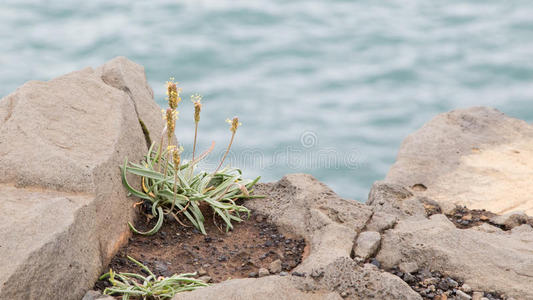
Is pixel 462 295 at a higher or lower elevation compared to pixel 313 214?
lower

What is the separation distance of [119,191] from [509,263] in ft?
7.48

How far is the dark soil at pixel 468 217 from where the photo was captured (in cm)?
478

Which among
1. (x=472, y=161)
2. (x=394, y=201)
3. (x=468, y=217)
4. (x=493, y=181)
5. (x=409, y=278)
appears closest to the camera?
(x=409, y=278)

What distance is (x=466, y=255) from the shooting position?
12.5 ft

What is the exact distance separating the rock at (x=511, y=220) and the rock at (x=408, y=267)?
4.17ft

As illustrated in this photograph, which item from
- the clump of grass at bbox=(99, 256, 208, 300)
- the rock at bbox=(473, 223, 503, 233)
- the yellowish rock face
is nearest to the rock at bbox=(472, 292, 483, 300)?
the rock at bbox=(473, 223, 503, 233)

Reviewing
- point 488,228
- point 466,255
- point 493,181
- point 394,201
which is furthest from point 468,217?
point 466,255

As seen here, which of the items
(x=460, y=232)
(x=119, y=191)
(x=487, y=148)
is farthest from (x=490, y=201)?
(x=119, y=191)

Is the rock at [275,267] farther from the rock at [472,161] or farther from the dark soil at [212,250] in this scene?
the rock at [472,161]

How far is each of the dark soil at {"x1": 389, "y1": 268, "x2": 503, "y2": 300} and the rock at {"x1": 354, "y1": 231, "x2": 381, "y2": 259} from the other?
0.16 m

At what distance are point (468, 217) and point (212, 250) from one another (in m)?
1.97

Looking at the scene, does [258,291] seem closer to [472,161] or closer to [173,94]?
[173,94]

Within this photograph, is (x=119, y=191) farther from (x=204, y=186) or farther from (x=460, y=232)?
(x=460, y=232)

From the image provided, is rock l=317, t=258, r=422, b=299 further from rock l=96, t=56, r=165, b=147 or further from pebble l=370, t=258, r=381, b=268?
rock l=96, t=56, r=165, b=147
